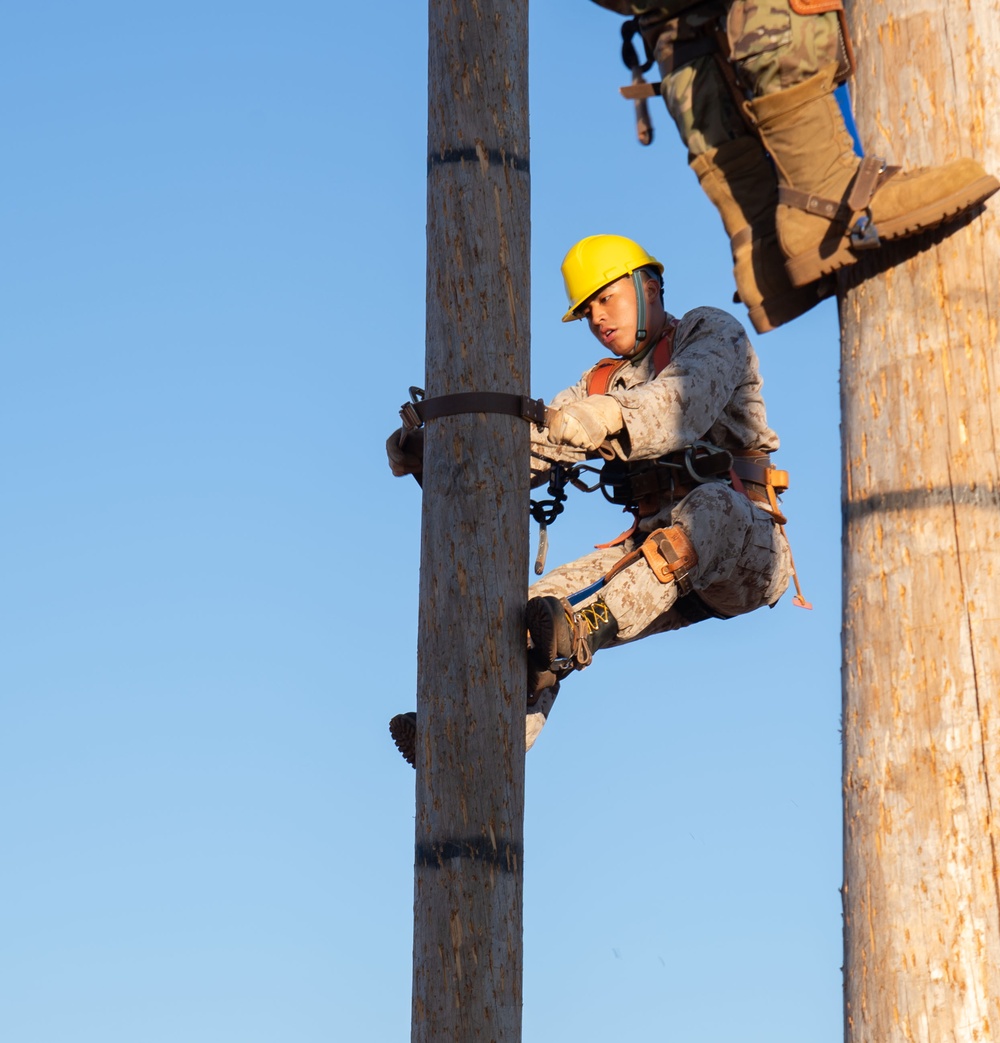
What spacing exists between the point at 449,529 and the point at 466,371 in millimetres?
438

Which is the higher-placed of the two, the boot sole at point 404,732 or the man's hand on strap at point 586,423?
the man's hand on strap at point 586,423

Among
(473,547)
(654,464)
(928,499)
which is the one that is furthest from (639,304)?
(928,499)

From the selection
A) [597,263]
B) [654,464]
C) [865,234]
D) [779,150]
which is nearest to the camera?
[865,234]

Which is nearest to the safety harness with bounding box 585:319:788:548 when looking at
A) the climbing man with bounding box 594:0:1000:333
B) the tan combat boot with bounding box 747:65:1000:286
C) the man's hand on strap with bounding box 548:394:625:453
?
the man's hand on strap with bounding box 548:394:625:453

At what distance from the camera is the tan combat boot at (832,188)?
2.96 m

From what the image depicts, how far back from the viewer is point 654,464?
538 cm

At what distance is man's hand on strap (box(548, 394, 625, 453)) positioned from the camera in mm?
4590

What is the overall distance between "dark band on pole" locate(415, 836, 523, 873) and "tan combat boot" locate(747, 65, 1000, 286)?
1618 mm

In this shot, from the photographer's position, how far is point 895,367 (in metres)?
2.98

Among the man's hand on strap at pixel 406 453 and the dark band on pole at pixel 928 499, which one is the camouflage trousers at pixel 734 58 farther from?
the man's hand on strap at pixel 406 453

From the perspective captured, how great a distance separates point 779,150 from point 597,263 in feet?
7.03

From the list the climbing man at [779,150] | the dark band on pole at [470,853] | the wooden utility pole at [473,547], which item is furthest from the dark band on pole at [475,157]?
the dark band on pole at [470,853]

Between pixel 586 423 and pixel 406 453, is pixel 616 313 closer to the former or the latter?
pixel 406 453

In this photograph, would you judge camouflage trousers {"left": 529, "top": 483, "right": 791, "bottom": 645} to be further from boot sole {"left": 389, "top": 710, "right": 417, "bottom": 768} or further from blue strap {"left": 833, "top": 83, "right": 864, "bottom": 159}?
blue strap {"left": 833, "top": 83, "right": 864, "bottom": 159}
